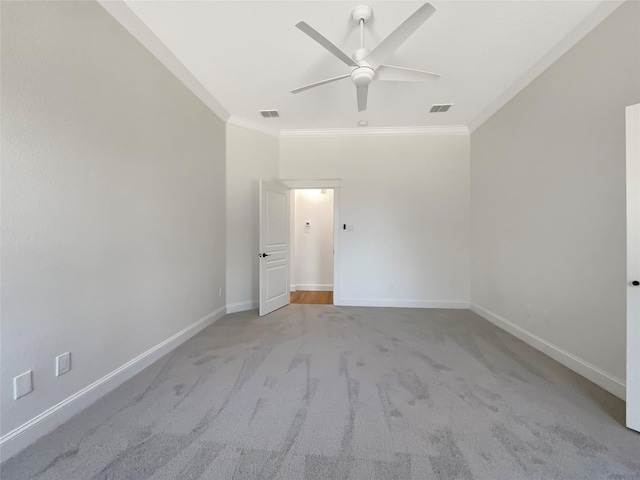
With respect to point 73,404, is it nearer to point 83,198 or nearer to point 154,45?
point 83,198

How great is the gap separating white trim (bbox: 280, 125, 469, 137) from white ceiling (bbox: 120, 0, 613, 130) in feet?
2.20

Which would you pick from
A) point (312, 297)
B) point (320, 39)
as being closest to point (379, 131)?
point (320, 39)

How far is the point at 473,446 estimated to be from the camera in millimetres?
1467

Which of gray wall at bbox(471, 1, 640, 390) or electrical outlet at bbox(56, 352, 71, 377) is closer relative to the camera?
electrical outlet at bbox(56, 352, 71, 377)

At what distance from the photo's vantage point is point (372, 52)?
2.00 m

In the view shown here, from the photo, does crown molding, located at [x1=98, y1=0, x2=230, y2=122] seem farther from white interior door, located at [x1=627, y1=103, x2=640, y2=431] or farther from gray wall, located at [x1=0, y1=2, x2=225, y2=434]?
white interior door, located at [x1=627, y1=103, x2=640, y2=431]

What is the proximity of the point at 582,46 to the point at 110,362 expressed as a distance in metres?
4.67

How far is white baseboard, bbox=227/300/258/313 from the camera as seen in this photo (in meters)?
3.99

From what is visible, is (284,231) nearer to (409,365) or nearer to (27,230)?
(409,365)

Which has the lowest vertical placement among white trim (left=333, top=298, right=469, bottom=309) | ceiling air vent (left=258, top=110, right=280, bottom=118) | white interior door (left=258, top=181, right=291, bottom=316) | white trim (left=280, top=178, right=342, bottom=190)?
white trim (left=333, top=298, right=469, bottom=309)

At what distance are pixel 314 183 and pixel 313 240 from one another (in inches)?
73.8

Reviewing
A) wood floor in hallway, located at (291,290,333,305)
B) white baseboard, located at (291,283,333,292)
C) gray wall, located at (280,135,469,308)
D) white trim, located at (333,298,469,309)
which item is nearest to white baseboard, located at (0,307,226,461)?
wood floor in hallway, located at (291,290,333,305)

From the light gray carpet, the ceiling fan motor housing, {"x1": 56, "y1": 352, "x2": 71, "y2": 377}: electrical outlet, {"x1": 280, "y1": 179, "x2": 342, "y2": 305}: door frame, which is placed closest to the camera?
the light gray carpet

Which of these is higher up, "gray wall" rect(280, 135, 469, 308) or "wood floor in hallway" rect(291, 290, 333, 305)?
"gray wall" rect(280, 135, 469, 308)
